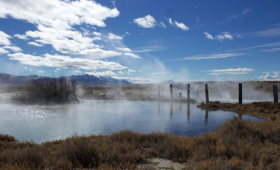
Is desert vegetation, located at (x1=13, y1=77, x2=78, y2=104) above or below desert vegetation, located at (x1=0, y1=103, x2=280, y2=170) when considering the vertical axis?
above

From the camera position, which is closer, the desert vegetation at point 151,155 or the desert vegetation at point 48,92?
the desert vegetation at point 151,155

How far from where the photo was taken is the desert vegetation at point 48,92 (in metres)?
26.9

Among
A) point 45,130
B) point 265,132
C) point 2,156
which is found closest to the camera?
point 2,156

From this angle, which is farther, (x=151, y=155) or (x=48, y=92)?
(x=48, y=92)

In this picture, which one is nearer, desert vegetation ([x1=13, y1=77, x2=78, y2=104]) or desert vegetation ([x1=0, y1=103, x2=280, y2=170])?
desert vegetation ([x1=0, y1=103, x2=280, y2=170])

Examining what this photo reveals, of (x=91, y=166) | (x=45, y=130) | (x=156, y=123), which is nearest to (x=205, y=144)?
(x=91, y=166)

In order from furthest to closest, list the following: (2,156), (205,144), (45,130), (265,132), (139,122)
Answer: (139,122)
(45,130)
(265,132)
(205,144)
(2,156)

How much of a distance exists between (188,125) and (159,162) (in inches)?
292

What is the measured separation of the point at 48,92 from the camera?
2716 cm

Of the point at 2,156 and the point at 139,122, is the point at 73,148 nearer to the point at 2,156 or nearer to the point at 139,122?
the point at 2,156

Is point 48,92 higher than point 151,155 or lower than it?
higher

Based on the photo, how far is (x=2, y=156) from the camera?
597 cm

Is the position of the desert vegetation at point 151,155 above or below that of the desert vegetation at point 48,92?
below

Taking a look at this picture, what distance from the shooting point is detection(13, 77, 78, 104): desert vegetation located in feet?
88.4
